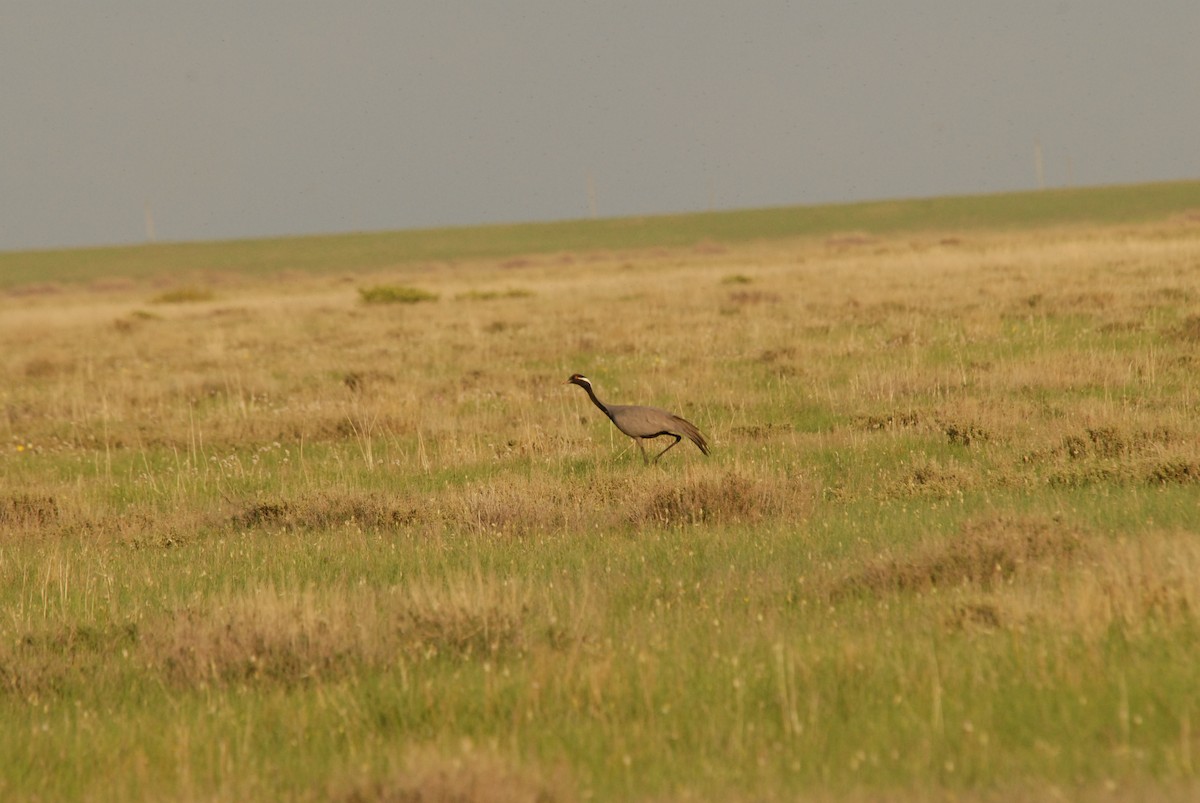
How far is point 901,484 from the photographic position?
933 cm

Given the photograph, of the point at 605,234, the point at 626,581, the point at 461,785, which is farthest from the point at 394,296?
the point at 605,234

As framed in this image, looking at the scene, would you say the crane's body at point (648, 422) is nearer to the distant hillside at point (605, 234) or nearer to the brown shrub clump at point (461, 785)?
the brown shrub clump at point (461, 785)

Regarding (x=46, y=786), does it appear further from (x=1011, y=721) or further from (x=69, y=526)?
(x=69, y=526)

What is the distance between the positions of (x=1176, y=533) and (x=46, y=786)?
212 inches

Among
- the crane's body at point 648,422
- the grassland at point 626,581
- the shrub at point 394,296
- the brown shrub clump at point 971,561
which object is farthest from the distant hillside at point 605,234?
the brown shrub clump at point 971,561

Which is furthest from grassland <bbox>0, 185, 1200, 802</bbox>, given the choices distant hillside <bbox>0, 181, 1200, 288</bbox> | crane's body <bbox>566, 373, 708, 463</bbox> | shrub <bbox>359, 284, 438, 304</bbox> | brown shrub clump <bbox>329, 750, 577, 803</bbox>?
distant hillside <bbox>0, 181, 1200, 288</bbox>

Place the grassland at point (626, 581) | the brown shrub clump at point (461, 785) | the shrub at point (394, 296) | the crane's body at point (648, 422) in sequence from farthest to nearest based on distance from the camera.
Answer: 1. the shrub at point (394, 296)
2. the crane's body at point (648, 422)
3. the grassland at point (626, 581)
4. the brown shrub clump at point (461, 785)

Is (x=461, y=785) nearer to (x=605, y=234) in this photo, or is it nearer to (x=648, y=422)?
(x=648, y=422)

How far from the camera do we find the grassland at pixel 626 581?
448 centimetres

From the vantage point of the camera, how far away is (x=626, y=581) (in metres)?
7.10

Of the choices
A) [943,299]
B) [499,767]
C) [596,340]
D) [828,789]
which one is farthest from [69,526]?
[943,299]

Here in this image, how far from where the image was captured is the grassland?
14.7 ft

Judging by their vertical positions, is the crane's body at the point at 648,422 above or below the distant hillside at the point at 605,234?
below

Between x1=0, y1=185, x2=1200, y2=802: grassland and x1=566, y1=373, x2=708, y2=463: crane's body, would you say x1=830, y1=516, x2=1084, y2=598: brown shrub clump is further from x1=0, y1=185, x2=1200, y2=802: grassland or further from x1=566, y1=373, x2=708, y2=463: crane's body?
x1=566, y1=373, x2=708, y2=463: crane's body
